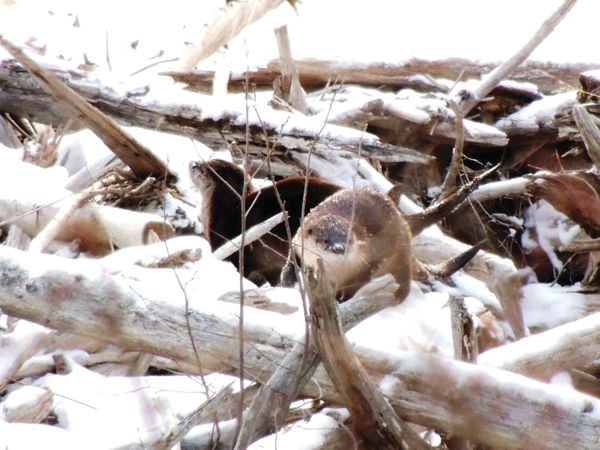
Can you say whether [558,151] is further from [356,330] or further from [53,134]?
[53,134]

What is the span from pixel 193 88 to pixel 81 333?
4519mm

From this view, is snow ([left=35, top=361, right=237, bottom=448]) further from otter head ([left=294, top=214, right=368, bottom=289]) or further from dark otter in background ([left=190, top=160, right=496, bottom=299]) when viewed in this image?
otter head ([left=294, top=214, right=368, bottom=289])

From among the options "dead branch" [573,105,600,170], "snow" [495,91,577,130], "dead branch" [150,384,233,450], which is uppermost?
"dead branch" [573,105,600,170]

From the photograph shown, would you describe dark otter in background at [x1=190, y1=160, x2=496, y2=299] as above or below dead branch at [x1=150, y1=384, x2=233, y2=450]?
below

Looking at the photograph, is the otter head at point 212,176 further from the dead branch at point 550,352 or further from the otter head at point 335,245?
the dead branch at point 550,352

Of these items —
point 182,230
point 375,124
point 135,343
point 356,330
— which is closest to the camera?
point 135,343

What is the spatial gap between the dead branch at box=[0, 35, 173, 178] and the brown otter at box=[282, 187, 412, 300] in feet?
4.69

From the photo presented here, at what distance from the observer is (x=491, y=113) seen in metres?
6.32

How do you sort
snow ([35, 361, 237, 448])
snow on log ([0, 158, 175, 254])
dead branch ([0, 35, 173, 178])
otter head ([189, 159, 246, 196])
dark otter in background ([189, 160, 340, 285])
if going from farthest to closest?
otter head ([189, 159, 246, 196]) → dark otter in background ([189, 160, 340, 285]) → dead branch ([0, 35, 173, 178]) → snow on log ([0, 158, 175, 254]) → snow ([35, 361, 237, 448])

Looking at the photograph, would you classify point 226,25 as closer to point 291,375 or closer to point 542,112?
point 542,112

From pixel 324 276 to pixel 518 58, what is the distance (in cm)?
378

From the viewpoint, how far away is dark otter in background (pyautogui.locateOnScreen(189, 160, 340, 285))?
5.49m

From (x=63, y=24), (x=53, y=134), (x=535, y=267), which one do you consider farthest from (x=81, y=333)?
(x=63, y=24)

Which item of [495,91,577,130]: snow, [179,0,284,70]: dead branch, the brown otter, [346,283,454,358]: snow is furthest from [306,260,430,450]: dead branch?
[179,0,284,70]: dead branch
